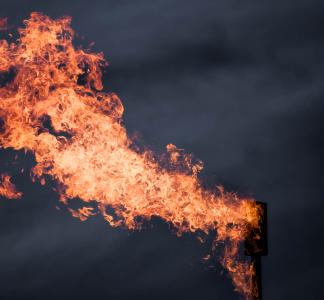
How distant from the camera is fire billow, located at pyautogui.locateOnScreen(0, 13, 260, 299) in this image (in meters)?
12.9

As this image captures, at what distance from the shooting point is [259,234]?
11.2 meters

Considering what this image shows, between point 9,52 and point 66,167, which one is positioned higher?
point 9,52

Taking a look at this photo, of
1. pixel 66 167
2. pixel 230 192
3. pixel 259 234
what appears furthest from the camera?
pixel 66 167

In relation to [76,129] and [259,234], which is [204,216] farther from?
[76,129]

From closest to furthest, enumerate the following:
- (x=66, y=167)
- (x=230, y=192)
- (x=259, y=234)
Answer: (x=259, y=234) → (x=230, y=192) → (x=66, y=167)

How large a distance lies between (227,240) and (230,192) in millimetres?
1116

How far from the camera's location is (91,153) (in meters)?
13.4

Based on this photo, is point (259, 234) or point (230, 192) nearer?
point (259, 234)

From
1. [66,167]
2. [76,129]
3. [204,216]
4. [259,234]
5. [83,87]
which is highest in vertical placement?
[83,87]

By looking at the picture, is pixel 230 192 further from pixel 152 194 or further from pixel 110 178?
pixel 110 178

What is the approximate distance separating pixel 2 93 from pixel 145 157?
3.79m

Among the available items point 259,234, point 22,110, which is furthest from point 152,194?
point 22,110

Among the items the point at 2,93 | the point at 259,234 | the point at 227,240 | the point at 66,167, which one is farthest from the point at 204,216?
the point at 2,93

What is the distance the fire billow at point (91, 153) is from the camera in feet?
42.4
